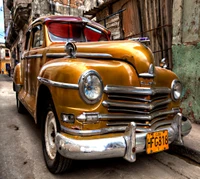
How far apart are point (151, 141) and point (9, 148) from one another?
7.02ft

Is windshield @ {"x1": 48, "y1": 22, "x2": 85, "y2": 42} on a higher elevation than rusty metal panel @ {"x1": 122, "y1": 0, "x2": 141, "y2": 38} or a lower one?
lower

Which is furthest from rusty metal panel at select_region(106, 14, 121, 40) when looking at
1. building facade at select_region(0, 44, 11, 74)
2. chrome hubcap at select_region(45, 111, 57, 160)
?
building facade at select_region(0, 44, 11, 74)

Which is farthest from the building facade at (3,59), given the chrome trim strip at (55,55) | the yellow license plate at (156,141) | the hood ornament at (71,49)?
the yellow license plate at (156,141)

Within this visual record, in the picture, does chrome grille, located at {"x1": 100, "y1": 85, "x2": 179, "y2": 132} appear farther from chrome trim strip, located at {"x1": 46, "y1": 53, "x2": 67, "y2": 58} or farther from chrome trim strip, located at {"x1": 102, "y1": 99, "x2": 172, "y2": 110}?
chrome trim strip, located at {"x1": 46, "y1": 53, "x2": 67, "y2": 58}

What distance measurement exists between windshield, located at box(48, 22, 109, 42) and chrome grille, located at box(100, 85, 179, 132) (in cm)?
160

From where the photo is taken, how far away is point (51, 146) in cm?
252

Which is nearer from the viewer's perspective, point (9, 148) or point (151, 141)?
point (151, 141)

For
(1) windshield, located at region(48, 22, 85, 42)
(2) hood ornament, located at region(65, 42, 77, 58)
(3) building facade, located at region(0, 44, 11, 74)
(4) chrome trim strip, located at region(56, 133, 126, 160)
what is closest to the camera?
(4) chrome trim strip, located at region(56, 133, 126, 160)

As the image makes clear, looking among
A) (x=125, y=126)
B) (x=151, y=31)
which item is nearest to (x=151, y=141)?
(x=125, y=126)

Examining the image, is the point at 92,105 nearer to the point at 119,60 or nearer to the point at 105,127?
the point at 105,127

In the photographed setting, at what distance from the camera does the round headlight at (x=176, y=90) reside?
8.48ft

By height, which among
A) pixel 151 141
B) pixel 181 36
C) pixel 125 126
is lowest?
pixel 151 141

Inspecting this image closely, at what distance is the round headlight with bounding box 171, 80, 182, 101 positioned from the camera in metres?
2.59

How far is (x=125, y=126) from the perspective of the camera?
211cm
